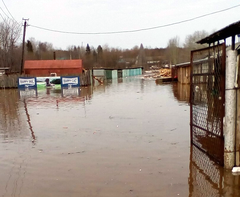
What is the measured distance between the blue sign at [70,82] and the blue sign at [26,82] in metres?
3.65

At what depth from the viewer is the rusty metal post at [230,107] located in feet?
16.1

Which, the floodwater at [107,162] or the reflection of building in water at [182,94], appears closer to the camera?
the floodwater at [107,162]

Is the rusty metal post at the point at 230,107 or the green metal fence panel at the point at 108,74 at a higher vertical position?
the green metal fence panel at the point at 108,74

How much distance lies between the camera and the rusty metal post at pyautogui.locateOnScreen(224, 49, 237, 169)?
4895 mm

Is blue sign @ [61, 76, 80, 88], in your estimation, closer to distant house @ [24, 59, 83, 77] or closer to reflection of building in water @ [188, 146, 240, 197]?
distant house @ [24, 59, 83, 77]

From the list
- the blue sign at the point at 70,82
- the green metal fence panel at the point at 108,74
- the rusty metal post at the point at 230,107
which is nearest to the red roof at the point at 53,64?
the green metal fence panel at the point at 108,74

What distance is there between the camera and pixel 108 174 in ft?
17.9

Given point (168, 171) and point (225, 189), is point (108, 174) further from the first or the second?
point (225, 189)

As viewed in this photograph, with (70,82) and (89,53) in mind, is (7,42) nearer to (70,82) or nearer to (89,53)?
(70,82)

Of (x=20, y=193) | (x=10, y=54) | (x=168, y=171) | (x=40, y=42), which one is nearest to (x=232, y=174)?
(x=168, y=171)

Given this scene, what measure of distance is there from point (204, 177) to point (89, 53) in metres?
118

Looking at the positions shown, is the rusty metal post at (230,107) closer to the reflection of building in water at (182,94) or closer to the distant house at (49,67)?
the reflection of building in water at (182,94)

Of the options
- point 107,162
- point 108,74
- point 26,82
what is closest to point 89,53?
point 108,74

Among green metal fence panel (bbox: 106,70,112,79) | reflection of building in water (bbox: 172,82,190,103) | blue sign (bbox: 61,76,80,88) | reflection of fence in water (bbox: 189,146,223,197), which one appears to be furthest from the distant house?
reflection of fence in water (bbox: 189,146,223,197)
